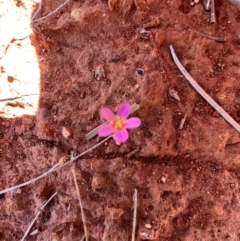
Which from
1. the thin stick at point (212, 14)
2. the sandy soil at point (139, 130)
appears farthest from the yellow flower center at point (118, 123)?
the thin stick at point (212, 14)

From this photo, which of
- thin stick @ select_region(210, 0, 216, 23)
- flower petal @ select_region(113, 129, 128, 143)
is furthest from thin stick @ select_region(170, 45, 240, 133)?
flower petal @ select_region(113, 129, 128, 143)

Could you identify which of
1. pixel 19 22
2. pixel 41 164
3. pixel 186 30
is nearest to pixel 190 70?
pixel 186 30

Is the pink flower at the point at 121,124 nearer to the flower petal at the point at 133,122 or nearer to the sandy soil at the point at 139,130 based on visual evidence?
the flower petal at the point at 133,122

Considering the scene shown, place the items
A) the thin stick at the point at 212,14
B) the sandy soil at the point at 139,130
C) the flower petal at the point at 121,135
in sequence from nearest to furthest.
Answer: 1. the flower petal at the point at 121,135
2. the sandy soil at the point at 139,130
3. the thin stick at the point at 212,14

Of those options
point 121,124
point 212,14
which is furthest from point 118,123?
point 212,14

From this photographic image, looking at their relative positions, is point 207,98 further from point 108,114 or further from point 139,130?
point 108,114

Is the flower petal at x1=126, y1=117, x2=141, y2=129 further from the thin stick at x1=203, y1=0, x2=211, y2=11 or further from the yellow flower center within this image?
the thin stick at x1=203, y1=0, x2=211, y2=11

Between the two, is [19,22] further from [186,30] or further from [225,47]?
[225,47]

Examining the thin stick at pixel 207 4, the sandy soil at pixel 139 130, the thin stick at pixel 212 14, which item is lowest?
the sandy soil at pixel 139 130
